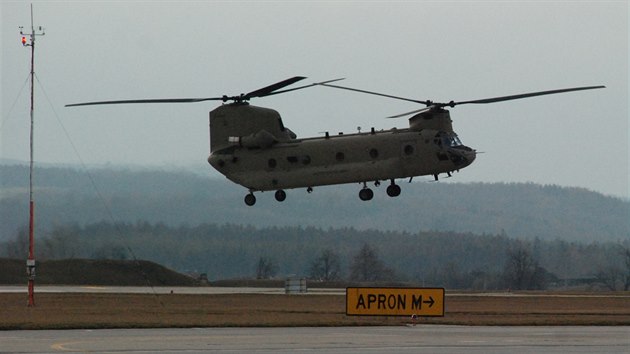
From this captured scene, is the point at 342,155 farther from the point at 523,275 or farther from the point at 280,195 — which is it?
the point at 523,275

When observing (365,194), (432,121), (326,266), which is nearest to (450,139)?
(432,121)

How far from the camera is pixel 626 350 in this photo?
41.7 m

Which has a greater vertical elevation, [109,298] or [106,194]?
[106,194]

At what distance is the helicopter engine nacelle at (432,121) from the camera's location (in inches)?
2174

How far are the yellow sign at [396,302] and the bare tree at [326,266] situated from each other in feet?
339

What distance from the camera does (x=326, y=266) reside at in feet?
542

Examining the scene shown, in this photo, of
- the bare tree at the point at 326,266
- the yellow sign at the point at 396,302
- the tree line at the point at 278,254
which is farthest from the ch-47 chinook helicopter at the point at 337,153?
the bare tree at the point at 326,266

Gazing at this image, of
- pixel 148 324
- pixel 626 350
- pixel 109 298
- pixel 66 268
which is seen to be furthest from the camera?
pixel 66 268

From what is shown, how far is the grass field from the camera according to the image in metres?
56.8

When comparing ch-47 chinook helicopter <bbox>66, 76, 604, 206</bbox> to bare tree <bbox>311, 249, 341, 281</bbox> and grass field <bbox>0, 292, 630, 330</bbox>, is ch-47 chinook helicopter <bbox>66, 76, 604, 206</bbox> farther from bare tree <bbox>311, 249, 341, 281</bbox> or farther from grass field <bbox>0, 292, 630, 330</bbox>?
bare tree <bbox>311, 249, 341, 281</bbox>

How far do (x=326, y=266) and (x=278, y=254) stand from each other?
10.3 m

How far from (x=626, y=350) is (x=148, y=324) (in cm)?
2183

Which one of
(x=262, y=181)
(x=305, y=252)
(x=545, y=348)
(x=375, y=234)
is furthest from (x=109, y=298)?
(x=375, y=234)

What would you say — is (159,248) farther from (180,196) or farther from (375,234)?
(375,234)
